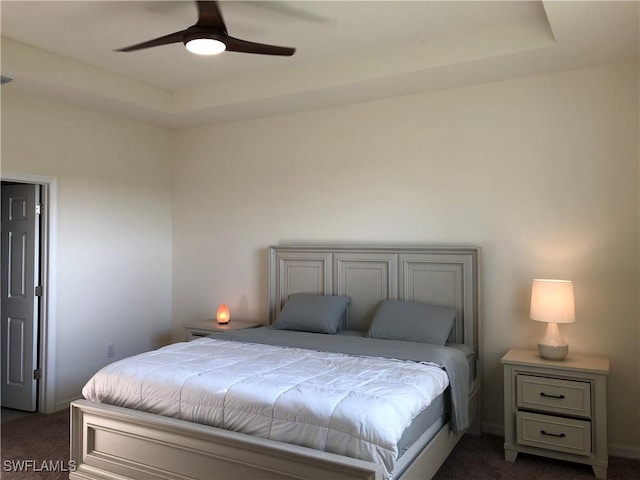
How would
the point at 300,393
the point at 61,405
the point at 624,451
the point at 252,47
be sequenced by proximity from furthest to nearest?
1. the point at 61,405
2. the point at 624,451
3. the point at 252,47
4. the point at 300,393

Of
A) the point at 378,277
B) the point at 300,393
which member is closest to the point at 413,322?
the point at 378,277

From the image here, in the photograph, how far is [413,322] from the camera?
11.9ft

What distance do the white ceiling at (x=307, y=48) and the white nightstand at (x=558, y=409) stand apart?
1.96m

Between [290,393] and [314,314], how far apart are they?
160cm

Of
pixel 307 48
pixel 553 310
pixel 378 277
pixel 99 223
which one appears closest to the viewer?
pixel 553 310

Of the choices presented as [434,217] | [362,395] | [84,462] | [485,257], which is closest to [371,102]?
[434,217]

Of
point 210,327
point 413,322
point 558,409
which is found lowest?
point 558,409

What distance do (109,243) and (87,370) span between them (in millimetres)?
1139

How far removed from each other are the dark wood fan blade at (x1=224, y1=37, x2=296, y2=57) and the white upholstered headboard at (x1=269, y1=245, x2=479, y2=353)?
1818 mm

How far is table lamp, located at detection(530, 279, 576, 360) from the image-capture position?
10.6 ft

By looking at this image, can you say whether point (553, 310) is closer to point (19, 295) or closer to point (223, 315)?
point (223, 315)

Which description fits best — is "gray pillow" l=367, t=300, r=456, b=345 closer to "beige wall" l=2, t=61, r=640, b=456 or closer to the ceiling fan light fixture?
"beige wall" l=2, t=61, r=640, b=456

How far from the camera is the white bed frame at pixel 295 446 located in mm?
2264

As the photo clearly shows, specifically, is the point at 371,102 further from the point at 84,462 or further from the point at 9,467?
the point at 9,467
